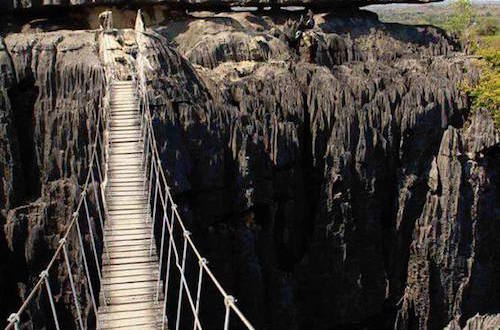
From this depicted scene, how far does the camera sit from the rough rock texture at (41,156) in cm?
1446

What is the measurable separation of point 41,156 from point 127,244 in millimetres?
6306

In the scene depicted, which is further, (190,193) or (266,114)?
(266,114)

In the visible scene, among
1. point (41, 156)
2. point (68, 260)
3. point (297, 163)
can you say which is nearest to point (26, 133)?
point (41, 156)

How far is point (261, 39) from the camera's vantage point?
19.5 meters

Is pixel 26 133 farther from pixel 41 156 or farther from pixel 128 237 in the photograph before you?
pixel 128 237

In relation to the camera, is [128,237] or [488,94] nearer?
[128,237]

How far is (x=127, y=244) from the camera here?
9.90 m

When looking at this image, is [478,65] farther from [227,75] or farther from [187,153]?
[187,153]

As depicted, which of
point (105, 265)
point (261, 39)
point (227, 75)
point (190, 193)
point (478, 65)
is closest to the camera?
point (105, 265)

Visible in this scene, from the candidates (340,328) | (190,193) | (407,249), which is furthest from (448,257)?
(190,193)

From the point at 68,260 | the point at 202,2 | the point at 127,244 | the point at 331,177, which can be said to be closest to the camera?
the point at 127,244

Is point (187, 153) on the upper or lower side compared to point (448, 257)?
upper

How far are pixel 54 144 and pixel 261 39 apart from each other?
7787 millimetres

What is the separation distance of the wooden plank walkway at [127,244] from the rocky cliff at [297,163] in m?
2.54
